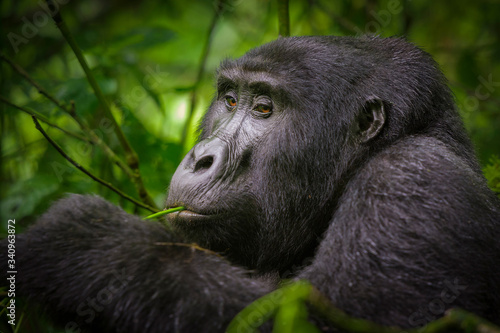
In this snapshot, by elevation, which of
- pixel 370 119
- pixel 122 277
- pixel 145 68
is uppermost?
pixel 145 68

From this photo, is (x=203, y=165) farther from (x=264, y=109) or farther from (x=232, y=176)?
(x=264, y=109)

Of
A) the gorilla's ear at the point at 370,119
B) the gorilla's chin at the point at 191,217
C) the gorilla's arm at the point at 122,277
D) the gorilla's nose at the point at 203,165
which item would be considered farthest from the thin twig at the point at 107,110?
the gorilla's ear at the point at 370,119

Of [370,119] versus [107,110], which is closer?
[370,119]

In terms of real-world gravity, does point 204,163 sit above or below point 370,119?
below

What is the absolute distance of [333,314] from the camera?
1910 millimetres

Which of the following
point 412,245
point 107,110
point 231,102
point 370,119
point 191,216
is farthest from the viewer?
point 107,110

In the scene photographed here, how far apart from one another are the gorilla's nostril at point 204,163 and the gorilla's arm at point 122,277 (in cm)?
50

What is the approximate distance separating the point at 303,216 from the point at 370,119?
2.54ft

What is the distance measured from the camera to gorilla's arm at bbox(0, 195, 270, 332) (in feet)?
7.57

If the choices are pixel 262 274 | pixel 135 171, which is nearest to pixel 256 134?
pixel 262 274

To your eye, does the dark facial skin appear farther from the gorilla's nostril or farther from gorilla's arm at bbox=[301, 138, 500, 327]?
gorilla's arm at bbox=[301, 138, 500, 327]

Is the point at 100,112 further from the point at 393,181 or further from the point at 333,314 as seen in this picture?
the point at 333,314

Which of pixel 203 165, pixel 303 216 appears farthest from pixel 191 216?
pixel 303 216

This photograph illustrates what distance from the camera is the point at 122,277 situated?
240 cm
